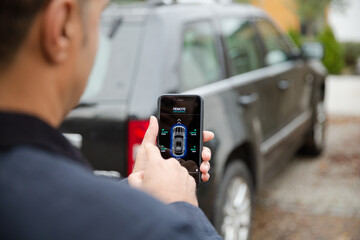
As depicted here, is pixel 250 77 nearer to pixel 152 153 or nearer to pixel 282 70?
pixel 282 70

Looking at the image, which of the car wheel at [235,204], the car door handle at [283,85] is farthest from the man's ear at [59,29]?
the car door handle at [283,85]

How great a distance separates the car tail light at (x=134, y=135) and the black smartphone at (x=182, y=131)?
0.98 meters

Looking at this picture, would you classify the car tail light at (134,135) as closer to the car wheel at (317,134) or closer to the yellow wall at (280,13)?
the car wheel at (317,134)

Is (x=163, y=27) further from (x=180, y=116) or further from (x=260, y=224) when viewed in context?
(x=260, y=224)

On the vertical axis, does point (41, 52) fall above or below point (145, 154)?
above

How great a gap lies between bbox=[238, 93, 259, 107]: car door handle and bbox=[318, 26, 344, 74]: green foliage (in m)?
16.4

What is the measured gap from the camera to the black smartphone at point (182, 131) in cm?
143

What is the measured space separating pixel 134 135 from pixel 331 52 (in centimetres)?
1805

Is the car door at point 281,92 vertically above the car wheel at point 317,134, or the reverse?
the car door at point 281,92

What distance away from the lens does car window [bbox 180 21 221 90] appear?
9.79 feet

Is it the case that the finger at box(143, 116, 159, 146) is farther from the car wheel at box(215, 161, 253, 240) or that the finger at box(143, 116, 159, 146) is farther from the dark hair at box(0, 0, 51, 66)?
the car wheel at box(215, 161, 253, 240)

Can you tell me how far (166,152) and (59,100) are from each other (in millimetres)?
639

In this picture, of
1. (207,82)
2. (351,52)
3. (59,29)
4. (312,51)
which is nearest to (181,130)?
(59,29)

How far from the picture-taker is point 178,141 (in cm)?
147
